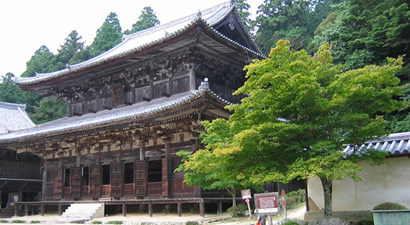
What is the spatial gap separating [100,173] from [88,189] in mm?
1234

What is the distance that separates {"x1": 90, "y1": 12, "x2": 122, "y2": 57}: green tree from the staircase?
42351 mm

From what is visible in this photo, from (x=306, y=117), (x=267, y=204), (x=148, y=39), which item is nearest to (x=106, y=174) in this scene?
(x=148, y=39)

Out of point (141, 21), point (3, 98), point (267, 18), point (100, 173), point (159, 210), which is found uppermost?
point (141, 21)

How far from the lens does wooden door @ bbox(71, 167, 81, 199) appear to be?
2362cm

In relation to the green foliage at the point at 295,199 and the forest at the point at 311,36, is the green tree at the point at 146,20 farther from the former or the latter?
the green foliage at the point at 295,199

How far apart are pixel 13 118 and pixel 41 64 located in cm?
2445

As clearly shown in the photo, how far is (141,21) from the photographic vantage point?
233ft

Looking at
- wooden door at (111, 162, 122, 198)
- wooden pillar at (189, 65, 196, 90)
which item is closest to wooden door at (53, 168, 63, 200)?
wooden door at (111, 162, 122, 198)

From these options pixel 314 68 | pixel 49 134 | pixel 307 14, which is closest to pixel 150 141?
pixel 49 134

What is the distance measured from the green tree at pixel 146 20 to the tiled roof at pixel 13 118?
33157 mm

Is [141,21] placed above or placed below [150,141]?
above

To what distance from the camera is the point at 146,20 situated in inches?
2763

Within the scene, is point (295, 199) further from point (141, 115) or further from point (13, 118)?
point (13, 118)

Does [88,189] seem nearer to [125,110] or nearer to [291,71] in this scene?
[125,110]
